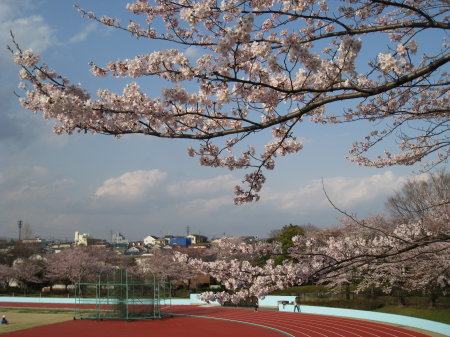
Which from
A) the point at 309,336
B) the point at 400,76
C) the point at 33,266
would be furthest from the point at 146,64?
the point at 33,266

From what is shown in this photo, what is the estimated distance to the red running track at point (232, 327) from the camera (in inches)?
812

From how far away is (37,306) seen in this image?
3831cm

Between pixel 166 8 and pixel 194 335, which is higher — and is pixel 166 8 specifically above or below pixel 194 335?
above

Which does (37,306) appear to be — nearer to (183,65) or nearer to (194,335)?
(194,335)

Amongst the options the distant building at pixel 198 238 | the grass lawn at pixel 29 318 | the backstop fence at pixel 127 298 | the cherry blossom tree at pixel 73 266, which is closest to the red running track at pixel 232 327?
the backstop fence at pixel 127 298

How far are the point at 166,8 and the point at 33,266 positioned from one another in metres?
50.2

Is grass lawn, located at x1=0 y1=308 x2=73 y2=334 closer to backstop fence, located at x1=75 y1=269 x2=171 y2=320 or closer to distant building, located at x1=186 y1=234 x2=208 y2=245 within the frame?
backstop fence, located at x1=75 y1=269 x2=171 y2=320

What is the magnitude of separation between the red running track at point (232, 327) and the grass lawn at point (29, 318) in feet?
4.67

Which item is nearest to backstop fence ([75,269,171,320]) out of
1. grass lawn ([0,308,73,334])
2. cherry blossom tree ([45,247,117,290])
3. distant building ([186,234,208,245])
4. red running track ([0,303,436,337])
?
red running track ([0,303,436,337])

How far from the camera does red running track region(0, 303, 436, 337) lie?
2062cm

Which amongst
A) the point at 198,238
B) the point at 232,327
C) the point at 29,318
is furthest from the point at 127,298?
the point at 198,238

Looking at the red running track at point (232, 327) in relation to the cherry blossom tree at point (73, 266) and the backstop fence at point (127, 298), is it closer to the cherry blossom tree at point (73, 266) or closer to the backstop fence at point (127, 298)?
the backstop fence at point (127, 298)

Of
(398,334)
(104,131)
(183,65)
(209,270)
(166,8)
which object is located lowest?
(398,334)

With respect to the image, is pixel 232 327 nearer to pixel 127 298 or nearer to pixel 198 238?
pixel 127 298
